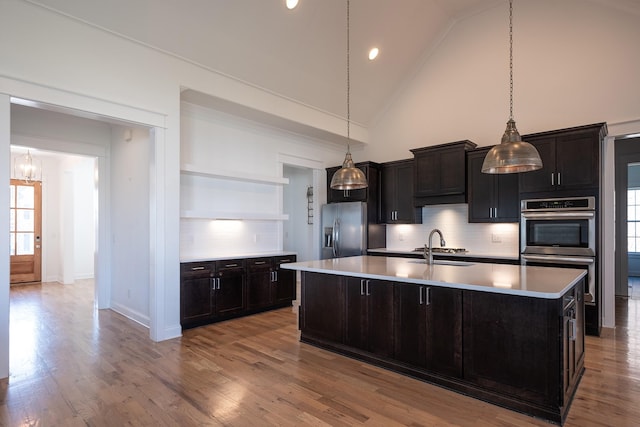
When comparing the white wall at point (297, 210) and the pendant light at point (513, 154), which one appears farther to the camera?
the white wall at point (297, 210)

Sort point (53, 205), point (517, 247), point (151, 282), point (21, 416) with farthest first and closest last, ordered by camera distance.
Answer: point (53, 205) → point (517, 247) → point (151, 282) → point (21, 416)

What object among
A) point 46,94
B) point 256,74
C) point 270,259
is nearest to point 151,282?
point 270,259

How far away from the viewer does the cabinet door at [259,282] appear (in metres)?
5.25

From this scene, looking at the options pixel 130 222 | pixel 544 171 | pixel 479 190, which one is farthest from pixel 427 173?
pixel 130 222

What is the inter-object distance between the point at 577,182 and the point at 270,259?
431 cm

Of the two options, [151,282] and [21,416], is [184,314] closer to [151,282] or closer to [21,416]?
[151,282]

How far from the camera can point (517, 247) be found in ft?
17.6

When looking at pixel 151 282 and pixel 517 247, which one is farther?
pixel 517 247

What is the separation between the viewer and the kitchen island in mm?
2439

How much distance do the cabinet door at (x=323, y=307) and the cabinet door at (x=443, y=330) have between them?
938mm

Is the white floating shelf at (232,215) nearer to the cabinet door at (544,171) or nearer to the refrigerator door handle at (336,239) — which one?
the refrigerator door handle at (336,239)

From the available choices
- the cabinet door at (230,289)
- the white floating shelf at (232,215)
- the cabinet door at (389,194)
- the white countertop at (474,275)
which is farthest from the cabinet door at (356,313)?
the cabinet door at (389,194)

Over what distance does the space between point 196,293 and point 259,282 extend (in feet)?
3.35

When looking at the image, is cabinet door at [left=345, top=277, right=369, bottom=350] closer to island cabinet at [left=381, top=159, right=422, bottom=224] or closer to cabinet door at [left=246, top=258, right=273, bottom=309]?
cabinet door at [left=246, top=258, right=273, bottom=309]
